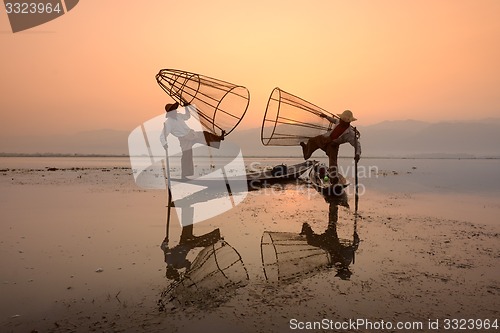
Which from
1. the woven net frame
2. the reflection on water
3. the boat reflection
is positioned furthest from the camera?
the woven net frame

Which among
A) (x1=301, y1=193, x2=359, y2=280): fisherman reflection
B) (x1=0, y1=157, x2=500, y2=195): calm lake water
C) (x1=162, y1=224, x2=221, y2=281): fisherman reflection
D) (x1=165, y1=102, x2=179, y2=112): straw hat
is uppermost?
(x1=165, y1=102, x2=179, y2=112): straw hat

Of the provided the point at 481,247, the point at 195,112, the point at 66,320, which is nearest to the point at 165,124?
the point at 195,112

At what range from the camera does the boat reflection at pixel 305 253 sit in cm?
620

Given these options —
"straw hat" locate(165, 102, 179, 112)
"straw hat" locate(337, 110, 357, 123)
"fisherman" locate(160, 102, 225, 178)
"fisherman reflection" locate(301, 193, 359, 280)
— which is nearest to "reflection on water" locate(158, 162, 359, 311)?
"fisherman reflection" locate(301, 193, 359, 280)

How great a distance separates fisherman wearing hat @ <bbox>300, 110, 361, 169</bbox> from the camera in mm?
15023

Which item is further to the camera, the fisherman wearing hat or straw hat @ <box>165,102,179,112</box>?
the fisherman wearing hat

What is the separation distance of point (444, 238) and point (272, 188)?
1149 cm

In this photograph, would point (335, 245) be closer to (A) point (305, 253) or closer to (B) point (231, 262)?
(A) point (305, 253)

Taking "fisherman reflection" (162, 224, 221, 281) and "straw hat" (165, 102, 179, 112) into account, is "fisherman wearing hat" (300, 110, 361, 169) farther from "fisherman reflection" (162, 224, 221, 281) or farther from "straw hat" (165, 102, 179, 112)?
"fisherman reflection" (162, 224, 221, 281)

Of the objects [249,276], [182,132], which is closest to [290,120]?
[182,132]

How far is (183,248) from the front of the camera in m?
7.65

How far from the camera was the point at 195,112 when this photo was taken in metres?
14.3

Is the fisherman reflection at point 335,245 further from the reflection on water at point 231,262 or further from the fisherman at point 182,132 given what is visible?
the fisherman at point 182,132

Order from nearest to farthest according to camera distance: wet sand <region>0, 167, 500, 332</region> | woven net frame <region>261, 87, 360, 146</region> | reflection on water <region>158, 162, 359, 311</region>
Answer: wet sand <region>0, 167, 500, 332</region> < reflection on water <region>158, 162, 359, 311</region> < woven net frame <region>261, 87, 360, 146</region>
